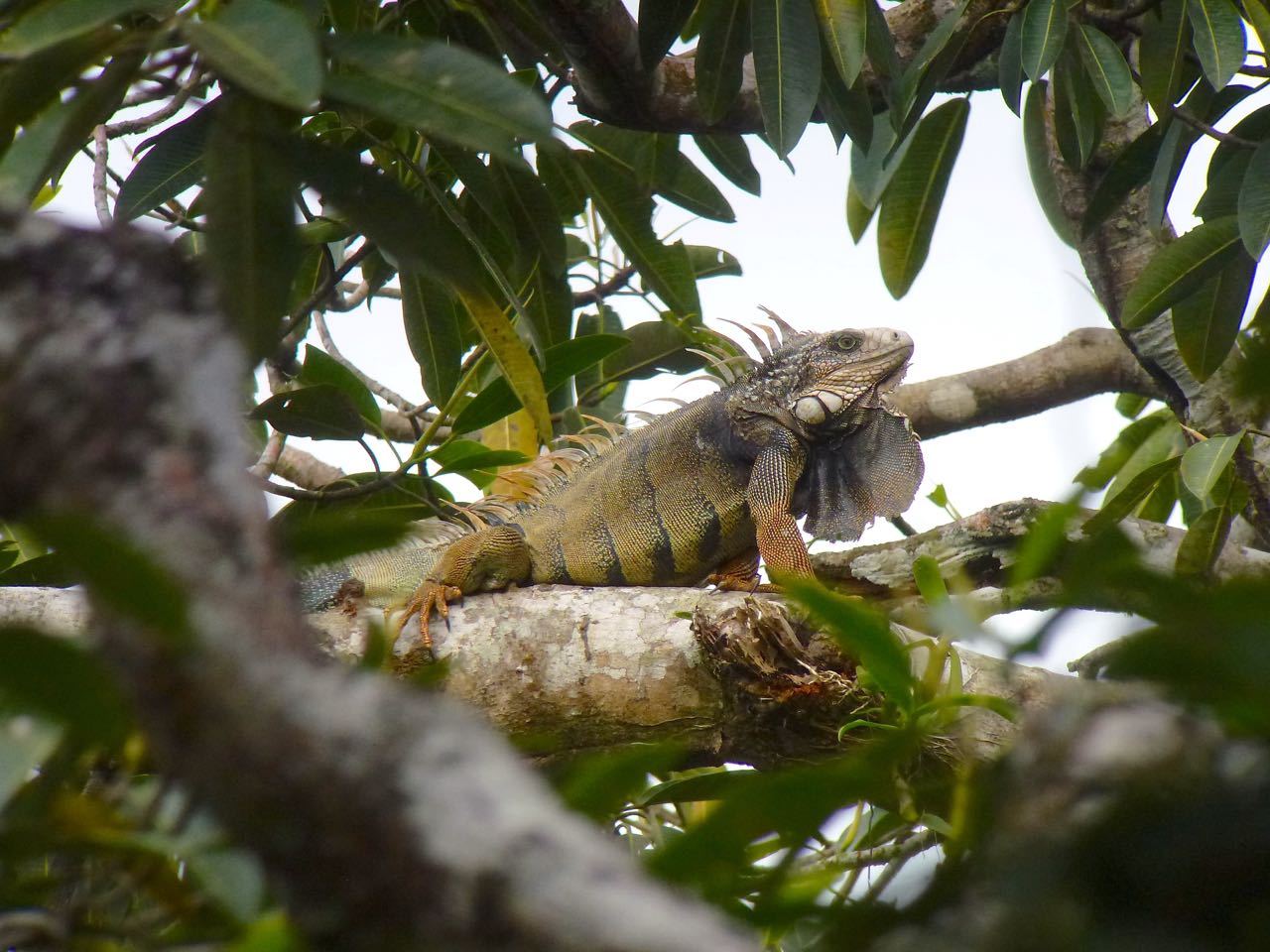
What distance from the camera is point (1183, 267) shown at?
10.3 ft

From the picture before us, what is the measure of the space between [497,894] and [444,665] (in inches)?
15.4

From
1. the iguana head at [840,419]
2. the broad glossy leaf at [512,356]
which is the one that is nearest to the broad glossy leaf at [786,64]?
the broad glossy leaf at [512,356]

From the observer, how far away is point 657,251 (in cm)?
358

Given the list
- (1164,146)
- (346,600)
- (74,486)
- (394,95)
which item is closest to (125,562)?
(74,486)

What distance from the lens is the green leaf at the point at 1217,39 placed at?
9.26 ft

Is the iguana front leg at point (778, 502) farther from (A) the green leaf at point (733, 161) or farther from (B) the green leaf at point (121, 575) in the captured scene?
(B) the green leaf at point (121, 575)

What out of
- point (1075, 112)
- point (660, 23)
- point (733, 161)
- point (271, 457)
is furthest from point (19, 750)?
point (733, 161)

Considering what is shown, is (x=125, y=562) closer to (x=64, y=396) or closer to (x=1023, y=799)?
(x=64, y=396)

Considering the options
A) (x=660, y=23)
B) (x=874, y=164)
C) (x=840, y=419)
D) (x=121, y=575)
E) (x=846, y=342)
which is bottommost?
(x=121, y=575)

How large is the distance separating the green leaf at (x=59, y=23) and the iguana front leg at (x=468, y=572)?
2155 mm

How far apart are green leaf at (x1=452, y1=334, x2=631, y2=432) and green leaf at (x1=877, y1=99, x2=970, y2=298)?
140cm

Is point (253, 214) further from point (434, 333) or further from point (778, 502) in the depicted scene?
point (778, 502)

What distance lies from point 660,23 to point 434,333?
104cm

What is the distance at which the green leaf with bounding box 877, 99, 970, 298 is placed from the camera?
155 inches
